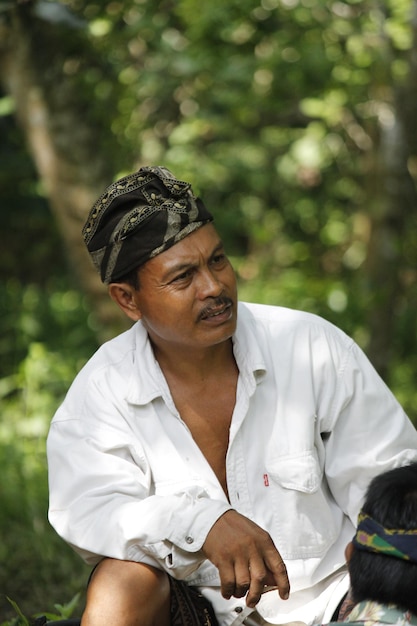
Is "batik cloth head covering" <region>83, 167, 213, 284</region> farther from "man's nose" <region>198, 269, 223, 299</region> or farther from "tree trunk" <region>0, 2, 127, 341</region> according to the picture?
"tree trunk" <region>0, 2, 127, 341</region>

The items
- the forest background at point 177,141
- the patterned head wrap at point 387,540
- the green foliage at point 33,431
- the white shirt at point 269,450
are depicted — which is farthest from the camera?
the forest background at point 177,141

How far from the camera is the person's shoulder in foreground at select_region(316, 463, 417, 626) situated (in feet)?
6.70

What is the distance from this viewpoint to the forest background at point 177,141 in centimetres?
492

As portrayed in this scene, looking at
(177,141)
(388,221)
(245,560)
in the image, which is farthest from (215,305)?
(177,141)

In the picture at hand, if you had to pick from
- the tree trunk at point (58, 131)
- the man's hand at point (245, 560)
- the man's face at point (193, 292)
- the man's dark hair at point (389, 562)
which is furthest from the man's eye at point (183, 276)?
the tree trunk at point (58, 131)

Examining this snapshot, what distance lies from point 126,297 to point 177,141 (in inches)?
152

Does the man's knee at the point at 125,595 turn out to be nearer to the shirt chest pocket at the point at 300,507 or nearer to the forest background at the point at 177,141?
the shirt chest pocket at the point at 300,507

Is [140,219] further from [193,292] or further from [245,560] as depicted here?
[245,560]

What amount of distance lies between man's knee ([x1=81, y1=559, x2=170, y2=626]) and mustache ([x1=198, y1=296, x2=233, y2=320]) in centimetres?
68

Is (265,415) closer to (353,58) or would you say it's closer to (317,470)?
(317,470)

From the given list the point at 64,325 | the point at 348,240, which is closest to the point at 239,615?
the point at 64,325

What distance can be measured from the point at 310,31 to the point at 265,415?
3.63 metres

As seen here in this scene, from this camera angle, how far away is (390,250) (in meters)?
6.13

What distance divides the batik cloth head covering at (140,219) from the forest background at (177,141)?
2.36ft
